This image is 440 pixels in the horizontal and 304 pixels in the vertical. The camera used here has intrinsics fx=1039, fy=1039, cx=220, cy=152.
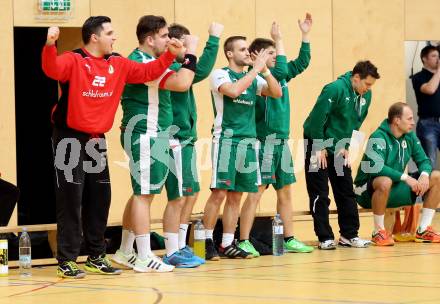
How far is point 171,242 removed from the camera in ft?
26.3

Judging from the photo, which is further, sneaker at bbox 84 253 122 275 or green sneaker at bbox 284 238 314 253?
green sneaker at bbox 284 238 314 253

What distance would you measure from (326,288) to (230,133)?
8.19ft

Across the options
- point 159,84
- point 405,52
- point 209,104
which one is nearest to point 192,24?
point 209,104

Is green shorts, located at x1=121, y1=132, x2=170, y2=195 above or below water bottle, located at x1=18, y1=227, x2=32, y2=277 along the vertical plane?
above

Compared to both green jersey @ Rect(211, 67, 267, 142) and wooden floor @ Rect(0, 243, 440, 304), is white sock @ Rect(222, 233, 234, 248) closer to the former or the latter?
wooden floor @ Rect(0, 243, 440, 304)

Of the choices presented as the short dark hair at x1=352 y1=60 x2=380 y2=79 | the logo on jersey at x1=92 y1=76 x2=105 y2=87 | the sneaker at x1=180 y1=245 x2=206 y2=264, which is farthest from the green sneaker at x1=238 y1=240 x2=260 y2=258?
the logo on jersey at x1=92 y1=76 x2=105 y2=87

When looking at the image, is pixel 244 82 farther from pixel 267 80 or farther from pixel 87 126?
pixel 87 126

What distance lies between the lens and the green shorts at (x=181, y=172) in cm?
793

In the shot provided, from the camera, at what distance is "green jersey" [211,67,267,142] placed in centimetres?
873

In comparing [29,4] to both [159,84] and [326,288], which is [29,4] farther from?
[326,288]

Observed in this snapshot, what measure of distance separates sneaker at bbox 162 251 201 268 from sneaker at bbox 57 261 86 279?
0.82 meters

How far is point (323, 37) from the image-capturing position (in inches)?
527

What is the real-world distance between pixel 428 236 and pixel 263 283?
11.6ft

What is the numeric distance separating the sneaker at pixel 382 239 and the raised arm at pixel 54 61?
377cm
